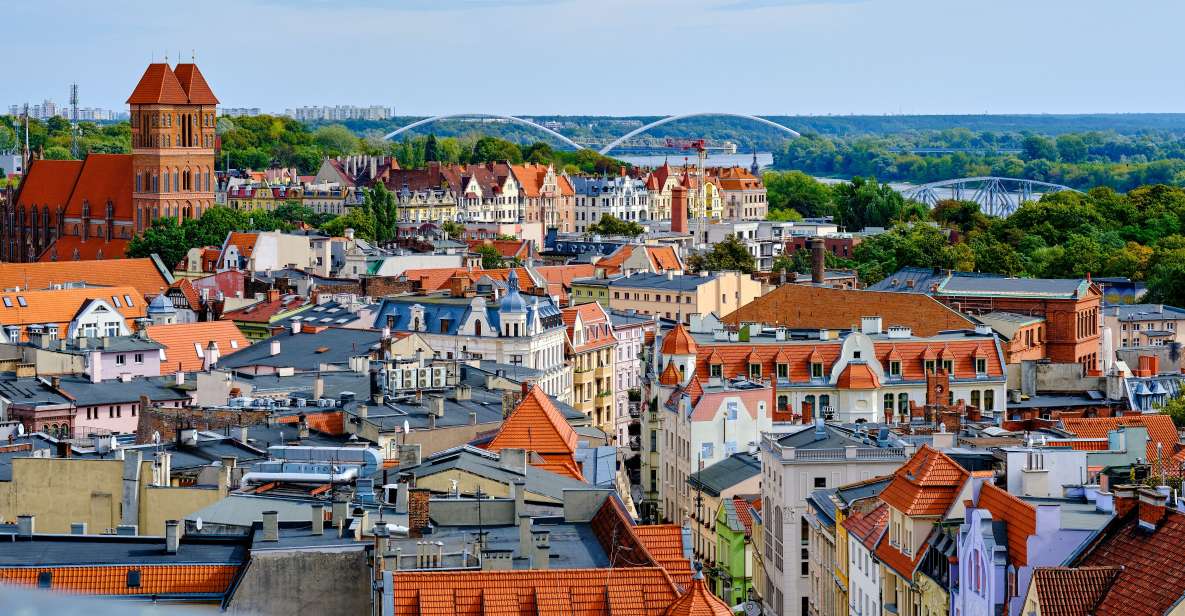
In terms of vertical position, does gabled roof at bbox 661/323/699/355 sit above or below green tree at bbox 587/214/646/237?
above

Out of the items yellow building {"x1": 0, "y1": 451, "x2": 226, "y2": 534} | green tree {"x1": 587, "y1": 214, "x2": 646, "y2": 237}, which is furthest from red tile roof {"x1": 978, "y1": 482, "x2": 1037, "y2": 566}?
green tree {"x1": 587, "y1": 214, "x2": 646, "y2": 237}

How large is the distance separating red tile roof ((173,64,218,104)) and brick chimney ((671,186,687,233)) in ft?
120

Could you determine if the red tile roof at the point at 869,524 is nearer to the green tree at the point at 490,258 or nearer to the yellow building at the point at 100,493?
the yellow building at the point at 100,493

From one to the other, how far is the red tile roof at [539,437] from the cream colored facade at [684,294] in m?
56.2

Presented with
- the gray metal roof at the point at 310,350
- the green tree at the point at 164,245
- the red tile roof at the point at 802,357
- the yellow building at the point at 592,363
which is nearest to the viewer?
the red tile roof at the point at 802,357

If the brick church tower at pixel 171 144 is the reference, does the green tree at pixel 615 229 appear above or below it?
below

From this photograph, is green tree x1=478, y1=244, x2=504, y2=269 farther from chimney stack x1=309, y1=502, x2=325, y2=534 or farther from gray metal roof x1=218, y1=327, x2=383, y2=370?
chimney stack x1=309, y1=502, x2=325, y2=534

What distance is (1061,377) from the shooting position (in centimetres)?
7244

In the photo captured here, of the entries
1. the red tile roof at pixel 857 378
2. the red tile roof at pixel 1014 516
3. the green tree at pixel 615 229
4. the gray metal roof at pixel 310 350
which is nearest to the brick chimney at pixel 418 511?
the red tile roof at pixel 1014 516

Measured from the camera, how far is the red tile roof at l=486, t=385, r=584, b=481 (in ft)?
148

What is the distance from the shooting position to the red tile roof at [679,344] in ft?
220

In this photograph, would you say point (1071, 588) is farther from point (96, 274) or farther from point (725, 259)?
point (725, 259)

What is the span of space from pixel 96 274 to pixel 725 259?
38661 millimetres

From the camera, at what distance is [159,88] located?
501 ft
